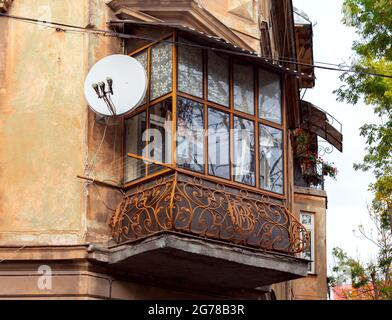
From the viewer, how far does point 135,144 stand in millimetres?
13250

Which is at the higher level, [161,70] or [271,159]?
→ [161,70]

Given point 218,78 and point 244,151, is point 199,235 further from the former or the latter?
point 218,78

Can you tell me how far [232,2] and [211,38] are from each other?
6.07 ft

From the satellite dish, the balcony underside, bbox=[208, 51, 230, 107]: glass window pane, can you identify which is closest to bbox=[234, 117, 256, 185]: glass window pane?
bbox=[208, 51, 230, 107]: glass window pane

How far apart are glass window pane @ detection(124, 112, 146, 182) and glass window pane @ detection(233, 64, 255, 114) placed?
157 centimetres

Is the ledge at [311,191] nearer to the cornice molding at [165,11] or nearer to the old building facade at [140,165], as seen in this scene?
the old building facade at [140,165]

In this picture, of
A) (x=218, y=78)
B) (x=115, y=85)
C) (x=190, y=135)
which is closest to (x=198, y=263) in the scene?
(x=190, y=135)

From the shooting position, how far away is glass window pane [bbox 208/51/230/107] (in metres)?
13.4

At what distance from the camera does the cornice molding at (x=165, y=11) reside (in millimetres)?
13367

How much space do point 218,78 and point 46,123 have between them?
277 cm

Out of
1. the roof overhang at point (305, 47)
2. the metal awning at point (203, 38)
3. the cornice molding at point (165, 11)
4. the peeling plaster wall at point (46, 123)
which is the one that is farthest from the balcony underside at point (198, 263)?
the roof overhang at point (305, 47)

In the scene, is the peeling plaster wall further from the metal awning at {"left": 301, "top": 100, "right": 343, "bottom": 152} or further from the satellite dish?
the metal awning at {"left": 301, "top": 100, "right": 343, "bottom": 152}

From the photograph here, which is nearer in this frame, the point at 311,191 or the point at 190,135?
the point at 190,135
